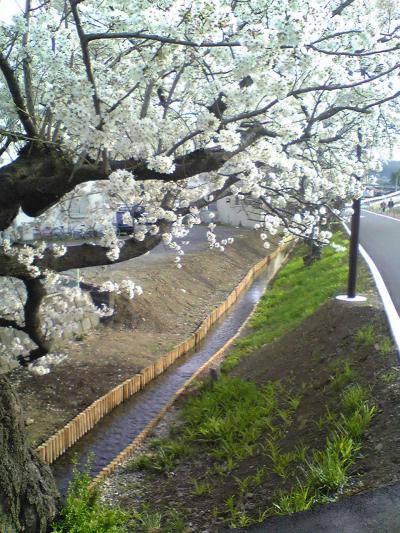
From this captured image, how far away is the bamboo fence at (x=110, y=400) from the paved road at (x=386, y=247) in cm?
550

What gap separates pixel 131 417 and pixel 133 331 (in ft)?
16.3

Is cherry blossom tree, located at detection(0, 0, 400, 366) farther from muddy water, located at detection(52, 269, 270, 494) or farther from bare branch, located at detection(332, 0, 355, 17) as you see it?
muddy water, located at detection(52, 269, 270, 494)

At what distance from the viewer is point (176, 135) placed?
21.6ft

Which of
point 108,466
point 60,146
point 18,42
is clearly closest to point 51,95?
point 60,146

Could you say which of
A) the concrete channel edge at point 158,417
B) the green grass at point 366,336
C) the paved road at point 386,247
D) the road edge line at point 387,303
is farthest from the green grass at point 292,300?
the green grass at point 366,336

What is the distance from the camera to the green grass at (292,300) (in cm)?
1319

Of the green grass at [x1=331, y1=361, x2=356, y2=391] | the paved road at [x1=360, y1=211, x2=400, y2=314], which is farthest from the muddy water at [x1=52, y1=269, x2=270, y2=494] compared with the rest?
the paved road at [x1=360, y1=211, x2=400, y2=314]

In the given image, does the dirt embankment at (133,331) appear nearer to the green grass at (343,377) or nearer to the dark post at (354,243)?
the green grass at (343,377)

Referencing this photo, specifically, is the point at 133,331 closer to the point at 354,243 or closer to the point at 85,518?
the point at 354,243

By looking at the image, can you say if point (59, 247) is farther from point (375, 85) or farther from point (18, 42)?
point (375, 85)

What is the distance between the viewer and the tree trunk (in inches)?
201

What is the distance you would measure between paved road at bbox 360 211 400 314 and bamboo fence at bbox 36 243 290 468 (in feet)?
18.0

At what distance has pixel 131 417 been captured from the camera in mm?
10734

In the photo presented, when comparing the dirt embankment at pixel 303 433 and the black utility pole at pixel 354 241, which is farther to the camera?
the black utility pole at pixel 354 241
